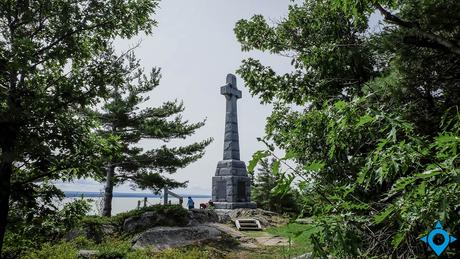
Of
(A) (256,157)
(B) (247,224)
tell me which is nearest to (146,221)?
(B) (247,224)

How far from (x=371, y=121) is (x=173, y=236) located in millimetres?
11285

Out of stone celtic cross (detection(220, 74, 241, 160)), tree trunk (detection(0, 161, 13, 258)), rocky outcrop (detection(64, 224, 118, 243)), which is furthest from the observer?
stone celtic cross (detection(220, 74, 241, 160))

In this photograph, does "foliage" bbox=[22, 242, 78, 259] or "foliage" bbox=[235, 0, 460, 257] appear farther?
"foliage" bbox=[22, 242, 78, 259]

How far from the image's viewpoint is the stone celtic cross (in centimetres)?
2064

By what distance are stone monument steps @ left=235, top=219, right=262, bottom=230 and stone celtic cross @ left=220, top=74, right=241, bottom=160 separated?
16.5 feet

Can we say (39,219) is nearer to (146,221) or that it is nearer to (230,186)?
(146,221)

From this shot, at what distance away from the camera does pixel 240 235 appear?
13664 mm

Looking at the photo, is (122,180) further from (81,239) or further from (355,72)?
(355,72)

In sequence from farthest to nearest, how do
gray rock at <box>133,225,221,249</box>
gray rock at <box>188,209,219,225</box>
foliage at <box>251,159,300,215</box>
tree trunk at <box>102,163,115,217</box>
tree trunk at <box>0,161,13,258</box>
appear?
foliage at <box>251,159,300,215</box>, tree trunk at <box>102,163,115,217</box>, gray rock at <box>188,209,219,225</box>, gray rock at <box>133,225,221,249</box>, tree trunk at <box>0,161,13,258</box>

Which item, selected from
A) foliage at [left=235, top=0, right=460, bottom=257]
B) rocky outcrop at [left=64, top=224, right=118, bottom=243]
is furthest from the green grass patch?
rocky outcrop at [left=64, top=224, right=118, bottom=243]

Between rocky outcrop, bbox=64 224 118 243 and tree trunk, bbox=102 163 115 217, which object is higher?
tree trunk, bbox=102 163 115 217

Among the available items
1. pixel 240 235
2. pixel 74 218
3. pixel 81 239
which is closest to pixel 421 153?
pixel 74 218

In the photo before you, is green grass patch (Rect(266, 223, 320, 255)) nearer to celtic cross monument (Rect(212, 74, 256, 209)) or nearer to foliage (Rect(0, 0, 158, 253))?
foliage (Rect(0, 0, 158, 253))

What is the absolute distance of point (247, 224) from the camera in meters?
16.0
